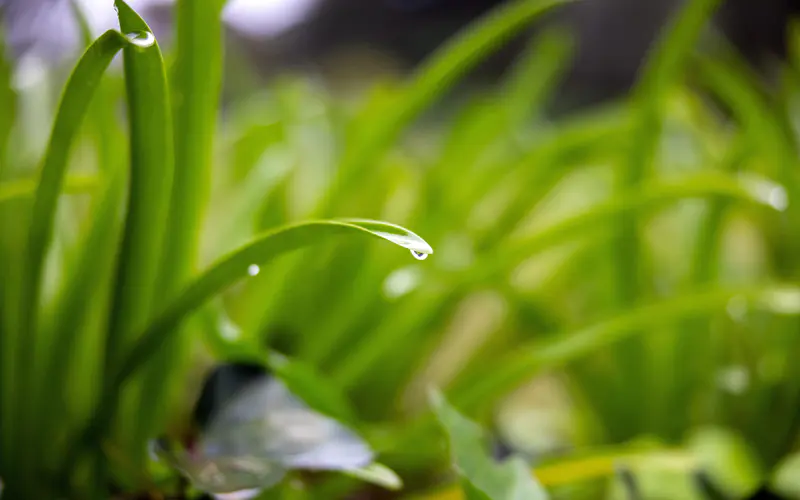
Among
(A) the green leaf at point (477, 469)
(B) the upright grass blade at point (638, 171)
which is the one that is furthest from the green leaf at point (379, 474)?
(B) the upright grass blade at point (638, 171)

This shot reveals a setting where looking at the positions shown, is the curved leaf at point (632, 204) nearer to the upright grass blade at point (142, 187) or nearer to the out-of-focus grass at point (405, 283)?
the out-of-focus grass at point (405, 283)

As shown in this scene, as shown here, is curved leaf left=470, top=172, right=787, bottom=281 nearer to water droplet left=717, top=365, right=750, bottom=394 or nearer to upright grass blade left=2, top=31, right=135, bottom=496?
water droplet left=717, top=365, right=750, bottom=394

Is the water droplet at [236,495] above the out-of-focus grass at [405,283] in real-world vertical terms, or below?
below

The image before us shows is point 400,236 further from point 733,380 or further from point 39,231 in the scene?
point 733,380

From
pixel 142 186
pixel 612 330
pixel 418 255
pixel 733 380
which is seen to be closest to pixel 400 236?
pixel 418 255

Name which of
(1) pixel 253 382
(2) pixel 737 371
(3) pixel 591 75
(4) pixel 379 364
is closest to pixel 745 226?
(2) pixel 737 371

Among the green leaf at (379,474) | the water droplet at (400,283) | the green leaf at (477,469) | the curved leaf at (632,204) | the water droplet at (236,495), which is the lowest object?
the water droplet at (236,495)
